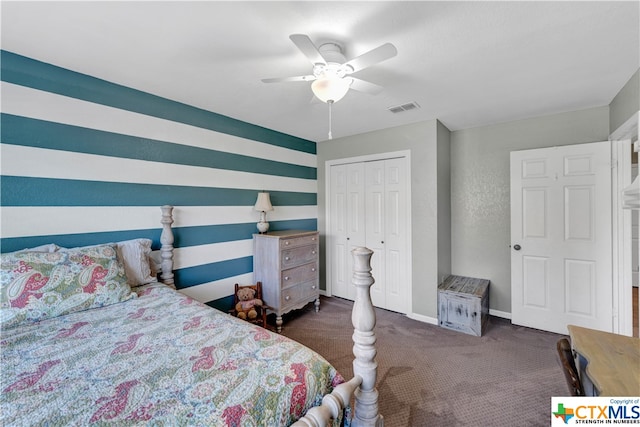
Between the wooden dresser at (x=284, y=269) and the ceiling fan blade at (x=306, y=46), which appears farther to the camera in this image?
the wooden dresser at (x=284, y=269)

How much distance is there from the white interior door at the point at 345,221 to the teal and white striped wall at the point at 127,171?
0.89 metres

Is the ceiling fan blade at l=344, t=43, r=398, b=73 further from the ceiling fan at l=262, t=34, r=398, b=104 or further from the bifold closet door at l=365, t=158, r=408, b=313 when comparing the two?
the bifold closet door at l=365, t=158, r=408, b=313

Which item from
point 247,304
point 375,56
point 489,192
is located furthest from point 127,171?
point 489,192

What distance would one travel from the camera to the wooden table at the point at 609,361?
909 millimetres

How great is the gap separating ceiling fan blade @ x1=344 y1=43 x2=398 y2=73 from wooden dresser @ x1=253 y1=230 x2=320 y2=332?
1823 mm

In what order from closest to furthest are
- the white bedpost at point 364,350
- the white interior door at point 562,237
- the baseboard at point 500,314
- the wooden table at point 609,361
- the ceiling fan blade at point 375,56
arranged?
1. the wooden table at point 609,361
2. the white bedpost at point 364,350
3. the ceiling fan blade at point 375,56
4. the white interior door at point 562,237
5. the baseboard at point 500,314

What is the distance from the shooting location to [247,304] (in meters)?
2.67

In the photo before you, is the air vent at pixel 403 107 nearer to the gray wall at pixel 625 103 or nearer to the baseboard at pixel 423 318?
the gray wall at pixel 625 103

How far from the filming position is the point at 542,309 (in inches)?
110

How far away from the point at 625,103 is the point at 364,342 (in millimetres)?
2892

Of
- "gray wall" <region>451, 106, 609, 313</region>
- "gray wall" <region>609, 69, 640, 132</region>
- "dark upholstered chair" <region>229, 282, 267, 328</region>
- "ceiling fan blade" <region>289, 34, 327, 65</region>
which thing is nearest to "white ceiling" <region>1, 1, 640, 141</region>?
"gray wall" <region>609, 69, 640, 132</region>

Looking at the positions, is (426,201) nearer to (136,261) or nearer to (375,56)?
(375,56)

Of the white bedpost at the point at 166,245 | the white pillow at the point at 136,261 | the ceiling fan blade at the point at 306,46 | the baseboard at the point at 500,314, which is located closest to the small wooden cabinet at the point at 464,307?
the baseboard at the point at 500,314

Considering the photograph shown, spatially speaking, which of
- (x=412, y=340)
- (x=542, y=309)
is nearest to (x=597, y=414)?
(x=412, y=340)
